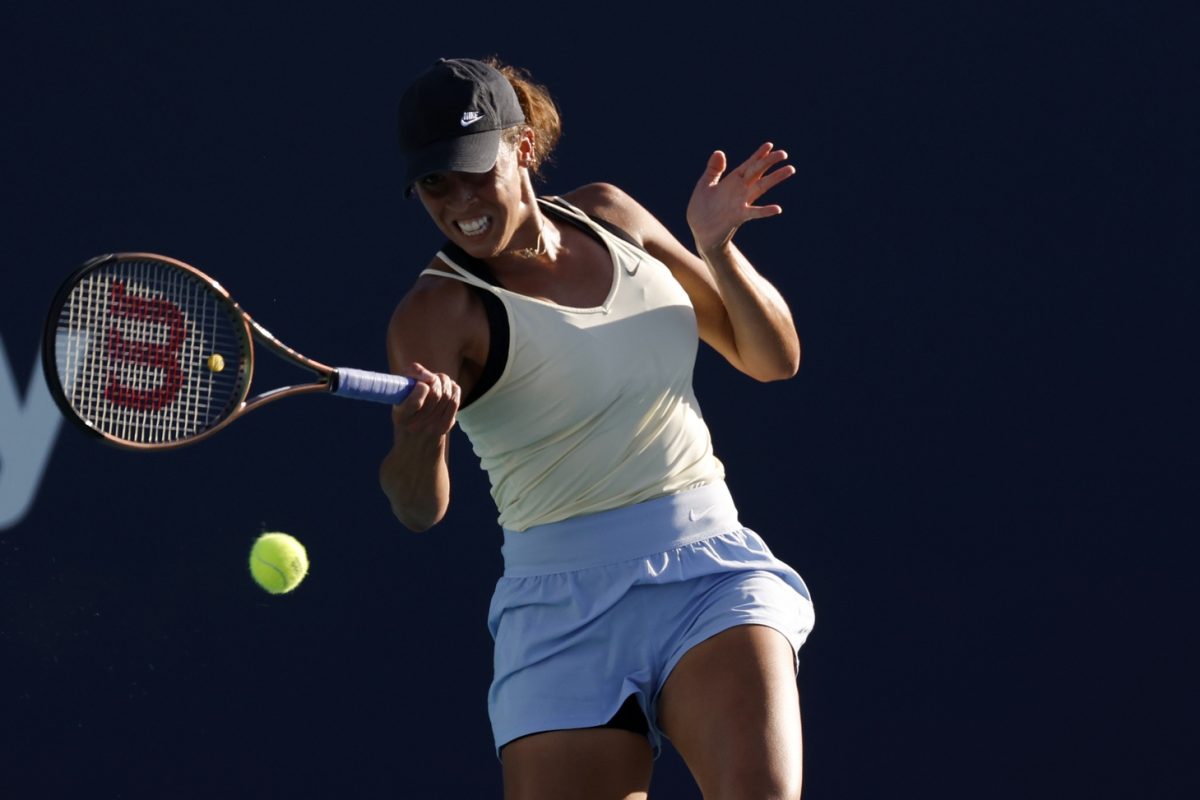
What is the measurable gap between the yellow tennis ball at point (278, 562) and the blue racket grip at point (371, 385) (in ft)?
4.63

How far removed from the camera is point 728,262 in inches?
96.2

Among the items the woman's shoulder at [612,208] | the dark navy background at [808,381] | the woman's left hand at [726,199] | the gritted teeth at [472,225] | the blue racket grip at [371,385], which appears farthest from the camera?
the dark navy background at [808,381]

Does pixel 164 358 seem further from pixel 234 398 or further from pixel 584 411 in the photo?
pixel 584 411

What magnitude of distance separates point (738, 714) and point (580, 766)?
0.22 meters

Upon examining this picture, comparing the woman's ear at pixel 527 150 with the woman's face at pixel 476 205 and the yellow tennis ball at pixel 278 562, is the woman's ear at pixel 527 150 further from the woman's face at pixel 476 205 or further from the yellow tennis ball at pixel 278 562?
the yellow tennis ball at pixel 278 562

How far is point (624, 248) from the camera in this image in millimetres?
2484

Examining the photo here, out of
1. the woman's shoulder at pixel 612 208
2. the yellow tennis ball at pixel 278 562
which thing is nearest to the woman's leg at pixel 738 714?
the woman's shoulder at pixel 612 208

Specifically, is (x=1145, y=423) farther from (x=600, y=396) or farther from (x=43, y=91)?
(x=43, y=91)

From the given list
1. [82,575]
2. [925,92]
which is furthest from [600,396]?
[925,92]

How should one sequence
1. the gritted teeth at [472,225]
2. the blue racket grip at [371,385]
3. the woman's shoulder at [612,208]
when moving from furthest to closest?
the woman's shoulder at [612,208] < the gritted teeth at [472,225] < the blue racket grip at [371,385]

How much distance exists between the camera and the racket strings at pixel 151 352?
2129 mm

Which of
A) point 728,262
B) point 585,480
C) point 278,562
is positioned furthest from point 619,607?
point 278,562

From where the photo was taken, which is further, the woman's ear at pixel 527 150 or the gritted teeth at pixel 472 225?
the woman's ear at pixel 527 150

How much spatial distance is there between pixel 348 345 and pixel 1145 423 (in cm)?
180
